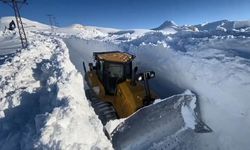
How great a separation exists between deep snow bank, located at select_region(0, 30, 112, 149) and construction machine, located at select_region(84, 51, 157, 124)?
3.64 ft

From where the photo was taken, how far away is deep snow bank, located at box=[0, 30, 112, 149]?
4.88 m

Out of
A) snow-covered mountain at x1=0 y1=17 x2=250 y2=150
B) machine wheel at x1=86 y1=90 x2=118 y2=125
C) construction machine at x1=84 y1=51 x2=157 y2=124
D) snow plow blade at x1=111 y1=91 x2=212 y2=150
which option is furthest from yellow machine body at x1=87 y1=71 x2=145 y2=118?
snow-covered mountain at x1=0 y1=17 x2=250 y2=150

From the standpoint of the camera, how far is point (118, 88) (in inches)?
343

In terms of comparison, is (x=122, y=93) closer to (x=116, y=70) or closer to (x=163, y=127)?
(x=116, y=70)

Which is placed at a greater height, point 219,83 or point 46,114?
point 46,114

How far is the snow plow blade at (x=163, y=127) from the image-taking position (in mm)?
7297

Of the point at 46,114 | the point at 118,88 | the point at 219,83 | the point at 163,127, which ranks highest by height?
the point at 46,114

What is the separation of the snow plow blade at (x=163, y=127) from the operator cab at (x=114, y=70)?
2.06 m

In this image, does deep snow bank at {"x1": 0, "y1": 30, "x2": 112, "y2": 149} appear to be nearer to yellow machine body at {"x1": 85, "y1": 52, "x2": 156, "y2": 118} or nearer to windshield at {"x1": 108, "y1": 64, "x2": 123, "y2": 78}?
yellow machine body at {"x1": 85, "y1": 52, "x2": 156, "y2": 118}

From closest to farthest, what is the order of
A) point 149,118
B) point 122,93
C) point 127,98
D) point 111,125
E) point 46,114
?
point 46,114, point 111,125, point 149,118, point 127,98, point 122,93

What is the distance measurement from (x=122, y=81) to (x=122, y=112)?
3.93 ft

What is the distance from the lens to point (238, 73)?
7.68 m

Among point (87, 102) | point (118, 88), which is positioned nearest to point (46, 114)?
point (87, 102)

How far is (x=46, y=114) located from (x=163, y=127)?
3.08m
